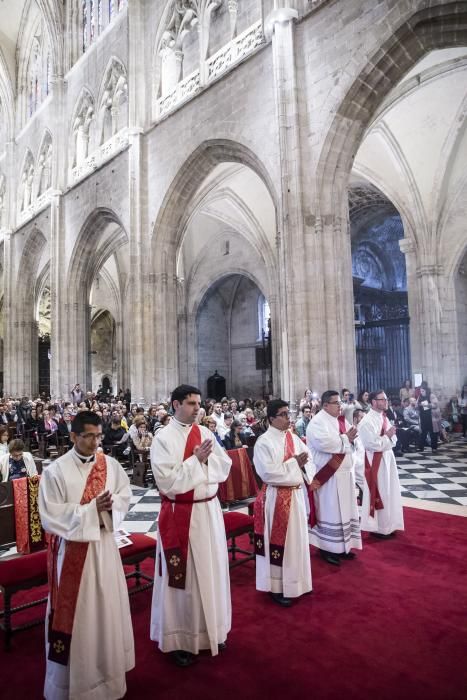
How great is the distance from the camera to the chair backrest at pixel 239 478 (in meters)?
6.29

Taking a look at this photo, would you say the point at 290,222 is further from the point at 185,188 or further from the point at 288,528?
the point at 288,528

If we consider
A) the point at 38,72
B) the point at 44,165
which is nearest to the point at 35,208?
the point at 44,165

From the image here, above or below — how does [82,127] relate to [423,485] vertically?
above

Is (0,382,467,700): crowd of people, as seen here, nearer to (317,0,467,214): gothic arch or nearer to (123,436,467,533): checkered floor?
(123,436,467,533): checkered floor

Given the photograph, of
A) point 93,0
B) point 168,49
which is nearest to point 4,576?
point 168,49

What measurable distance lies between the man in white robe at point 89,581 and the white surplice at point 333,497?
8.09 ft

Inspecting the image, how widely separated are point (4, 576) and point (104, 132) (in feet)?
62.8

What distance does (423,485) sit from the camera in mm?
7887

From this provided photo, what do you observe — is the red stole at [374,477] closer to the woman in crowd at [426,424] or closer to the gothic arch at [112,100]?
the woman in crowd at [426,424]

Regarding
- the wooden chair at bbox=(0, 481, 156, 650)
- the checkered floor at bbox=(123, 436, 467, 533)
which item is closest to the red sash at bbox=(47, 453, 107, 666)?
the wooden chair at bbox=(0, 481, 156, 650)

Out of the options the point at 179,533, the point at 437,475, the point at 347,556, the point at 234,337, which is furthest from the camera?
the point at 234,337

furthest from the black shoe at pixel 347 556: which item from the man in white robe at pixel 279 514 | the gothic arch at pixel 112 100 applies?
the gothic arch at pixel 112 100

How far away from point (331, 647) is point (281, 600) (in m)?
0.73

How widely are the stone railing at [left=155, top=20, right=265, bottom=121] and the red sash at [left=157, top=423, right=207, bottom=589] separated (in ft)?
40.6
